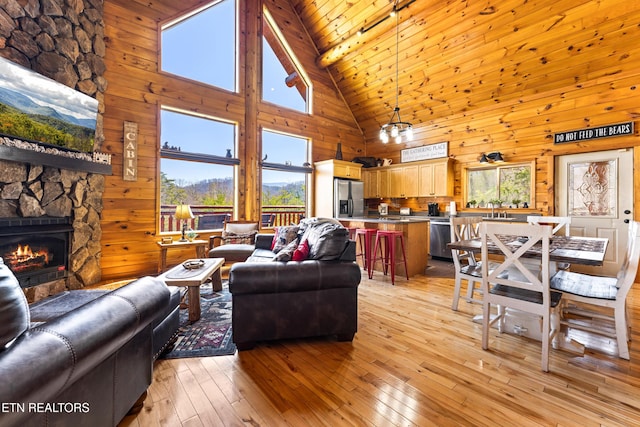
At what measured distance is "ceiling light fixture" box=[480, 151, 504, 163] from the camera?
510cm

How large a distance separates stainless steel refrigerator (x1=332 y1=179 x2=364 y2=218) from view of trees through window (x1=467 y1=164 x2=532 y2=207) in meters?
2.31

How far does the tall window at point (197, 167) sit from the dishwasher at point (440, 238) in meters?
4.15

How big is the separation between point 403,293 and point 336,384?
2.03 meters

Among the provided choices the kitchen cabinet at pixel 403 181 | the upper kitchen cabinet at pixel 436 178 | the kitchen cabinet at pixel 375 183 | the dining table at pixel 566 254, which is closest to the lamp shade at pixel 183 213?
the dining table at pixel 566 254

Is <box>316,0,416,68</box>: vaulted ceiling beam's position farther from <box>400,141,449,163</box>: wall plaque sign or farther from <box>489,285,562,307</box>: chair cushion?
<box>489,285,562,307</box>: chair cushion

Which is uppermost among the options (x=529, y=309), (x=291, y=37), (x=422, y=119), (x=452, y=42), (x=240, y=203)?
(x=291, y=37)

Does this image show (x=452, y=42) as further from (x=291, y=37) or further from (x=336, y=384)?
(x=336, y=384)

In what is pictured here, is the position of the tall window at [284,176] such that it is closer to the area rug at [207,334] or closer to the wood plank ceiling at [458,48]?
the wood plank ceiling at [458,48]

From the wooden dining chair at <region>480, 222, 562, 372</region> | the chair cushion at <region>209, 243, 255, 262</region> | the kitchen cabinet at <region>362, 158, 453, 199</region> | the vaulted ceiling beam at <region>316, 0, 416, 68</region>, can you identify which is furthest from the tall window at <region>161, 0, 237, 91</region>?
the wooden dining chair at <region>480, 222, 562, 372</region>

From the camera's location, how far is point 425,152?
6.29 meters

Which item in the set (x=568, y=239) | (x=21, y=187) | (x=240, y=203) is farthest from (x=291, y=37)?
(x=568, y=239)

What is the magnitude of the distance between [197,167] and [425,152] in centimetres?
488

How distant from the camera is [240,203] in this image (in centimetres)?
531

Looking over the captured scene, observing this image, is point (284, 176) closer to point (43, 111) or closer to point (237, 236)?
point (237, 236)
